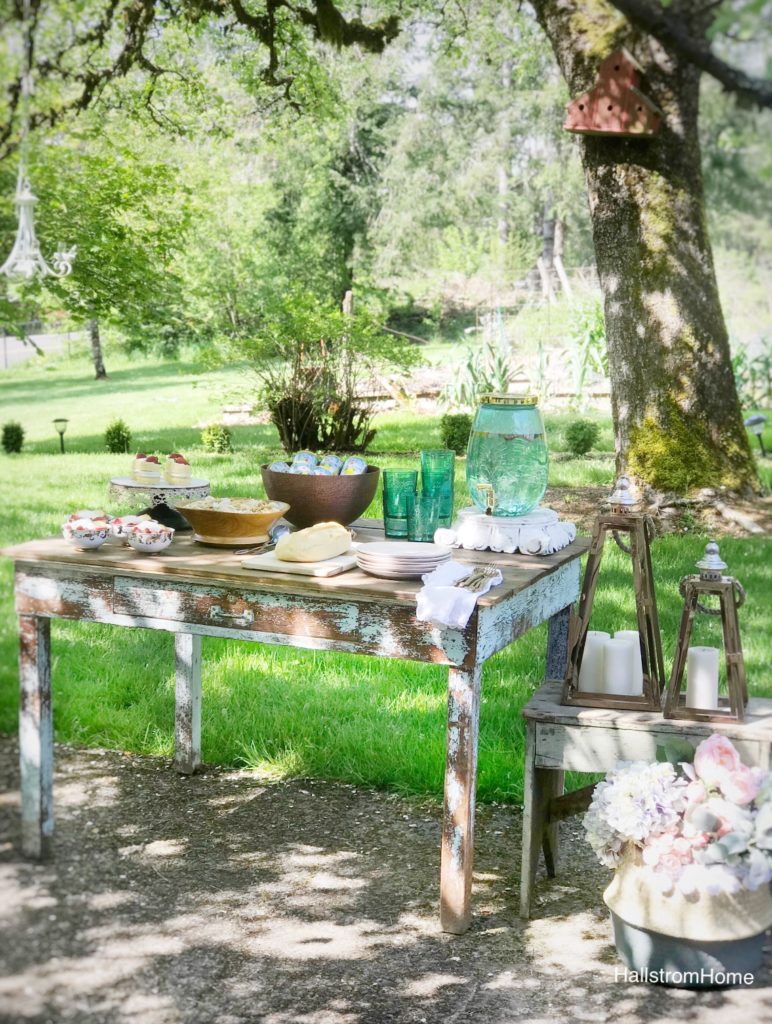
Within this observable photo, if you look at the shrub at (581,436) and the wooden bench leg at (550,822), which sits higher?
the shrub at (581,436)

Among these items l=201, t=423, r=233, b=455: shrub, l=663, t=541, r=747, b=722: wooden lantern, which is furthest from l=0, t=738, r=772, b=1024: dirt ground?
l=201, t=423, r=233, b=455: shrub

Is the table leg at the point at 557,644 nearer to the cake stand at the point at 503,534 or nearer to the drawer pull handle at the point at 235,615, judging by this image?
the cake stand at the point at 503,534

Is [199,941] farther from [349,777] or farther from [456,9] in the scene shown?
[456,9]

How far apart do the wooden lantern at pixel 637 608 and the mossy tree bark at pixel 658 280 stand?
2075 millimetres

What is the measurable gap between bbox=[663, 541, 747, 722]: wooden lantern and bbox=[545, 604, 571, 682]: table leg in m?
0.38

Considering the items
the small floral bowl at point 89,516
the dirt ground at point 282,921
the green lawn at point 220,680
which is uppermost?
the small floral bowl at point 89,516

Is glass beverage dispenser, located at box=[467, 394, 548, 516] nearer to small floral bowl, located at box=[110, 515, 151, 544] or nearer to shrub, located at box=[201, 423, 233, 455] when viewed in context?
small floral bowl, located at box=[110, 515, 151, 544]

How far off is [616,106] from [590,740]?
2525 millimetres

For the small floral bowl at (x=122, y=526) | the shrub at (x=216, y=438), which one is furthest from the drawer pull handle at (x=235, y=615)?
the shrub at (x=216, y=438)

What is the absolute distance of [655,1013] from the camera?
5.58 feet

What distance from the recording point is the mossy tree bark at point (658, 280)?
3746mm

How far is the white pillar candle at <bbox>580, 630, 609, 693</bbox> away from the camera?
2.01 metres

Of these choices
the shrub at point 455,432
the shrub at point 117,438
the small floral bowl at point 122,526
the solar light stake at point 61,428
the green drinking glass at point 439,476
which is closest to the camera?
the small floral bowl at point 122,526

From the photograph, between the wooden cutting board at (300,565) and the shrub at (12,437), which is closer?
the wooden cutting board at (300,565)
